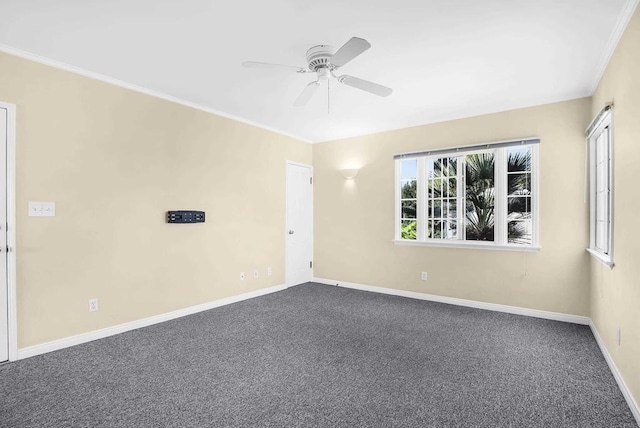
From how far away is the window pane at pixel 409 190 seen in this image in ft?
16.1

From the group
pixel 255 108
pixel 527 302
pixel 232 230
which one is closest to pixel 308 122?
pixel 255 108

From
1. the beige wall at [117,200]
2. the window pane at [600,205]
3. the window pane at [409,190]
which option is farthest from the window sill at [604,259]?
the beige wall at [117,200]

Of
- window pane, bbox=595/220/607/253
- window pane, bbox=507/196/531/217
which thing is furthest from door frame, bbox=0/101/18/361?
window pane, bbox=595/220/607/253

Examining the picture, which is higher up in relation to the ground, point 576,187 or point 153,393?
point 576,187

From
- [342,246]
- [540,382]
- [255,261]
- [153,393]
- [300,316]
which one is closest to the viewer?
[153,393]

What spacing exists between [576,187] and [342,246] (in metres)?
3.27

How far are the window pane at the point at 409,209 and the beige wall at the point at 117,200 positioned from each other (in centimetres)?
232

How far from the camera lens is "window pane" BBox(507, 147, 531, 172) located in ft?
13.2

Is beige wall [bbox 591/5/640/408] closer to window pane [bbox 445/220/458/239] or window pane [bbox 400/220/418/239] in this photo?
window pane [bbox 445/220/458/239]

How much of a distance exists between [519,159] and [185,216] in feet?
13.7

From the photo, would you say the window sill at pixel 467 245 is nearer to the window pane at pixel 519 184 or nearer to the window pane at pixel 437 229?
the window pane at pixel 437 229

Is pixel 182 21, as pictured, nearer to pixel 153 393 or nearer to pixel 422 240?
pixel 153 393

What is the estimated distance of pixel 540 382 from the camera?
2.40 metres

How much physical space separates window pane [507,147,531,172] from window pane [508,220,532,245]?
0.67 meters
